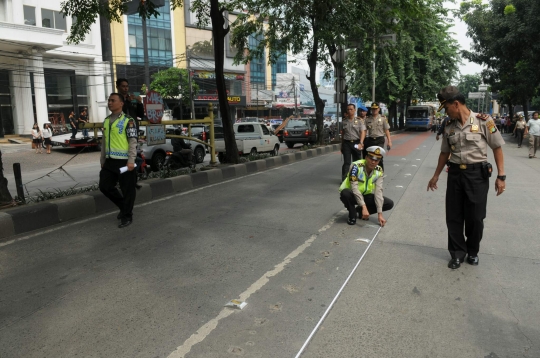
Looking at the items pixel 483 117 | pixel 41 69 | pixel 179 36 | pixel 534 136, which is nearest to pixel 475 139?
pixel 483 117

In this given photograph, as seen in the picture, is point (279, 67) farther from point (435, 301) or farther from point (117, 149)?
point (435, 301)

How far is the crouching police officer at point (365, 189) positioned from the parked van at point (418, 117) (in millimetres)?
37624

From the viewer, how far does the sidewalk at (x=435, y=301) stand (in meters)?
2.80

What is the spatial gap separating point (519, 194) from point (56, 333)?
26.1 ft

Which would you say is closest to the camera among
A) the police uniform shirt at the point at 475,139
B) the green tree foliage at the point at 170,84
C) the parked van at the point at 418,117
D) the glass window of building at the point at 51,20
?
the police uniform shirt at the point at 475,139

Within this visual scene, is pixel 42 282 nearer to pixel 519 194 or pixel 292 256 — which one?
pixel 292 256

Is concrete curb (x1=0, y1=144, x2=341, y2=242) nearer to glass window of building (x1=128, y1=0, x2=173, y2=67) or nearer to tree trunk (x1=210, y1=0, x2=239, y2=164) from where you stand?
tree trunk (x1=210, y1=0, x2=239, y2=164)

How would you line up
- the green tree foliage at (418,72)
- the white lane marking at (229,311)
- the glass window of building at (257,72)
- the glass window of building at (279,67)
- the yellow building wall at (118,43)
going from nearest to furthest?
the white lane marking at (229,311) < the green tree foliage at (418,72) < the yellow building wall at (118,43) < the glass window of building at (257,72) < the glass window of building at (279,67)

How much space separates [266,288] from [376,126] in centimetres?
562

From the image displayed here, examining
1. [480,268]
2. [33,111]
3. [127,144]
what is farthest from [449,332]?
[33,111]

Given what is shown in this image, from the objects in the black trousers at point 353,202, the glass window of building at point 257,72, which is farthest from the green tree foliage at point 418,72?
the glass window of building at point 257,72

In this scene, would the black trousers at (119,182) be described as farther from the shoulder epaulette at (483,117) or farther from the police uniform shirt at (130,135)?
the shoulder epaulette at (483,117)

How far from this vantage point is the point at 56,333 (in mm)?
2961

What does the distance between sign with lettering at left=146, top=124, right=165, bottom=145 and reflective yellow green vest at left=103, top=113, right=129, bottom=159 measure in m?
2.67
